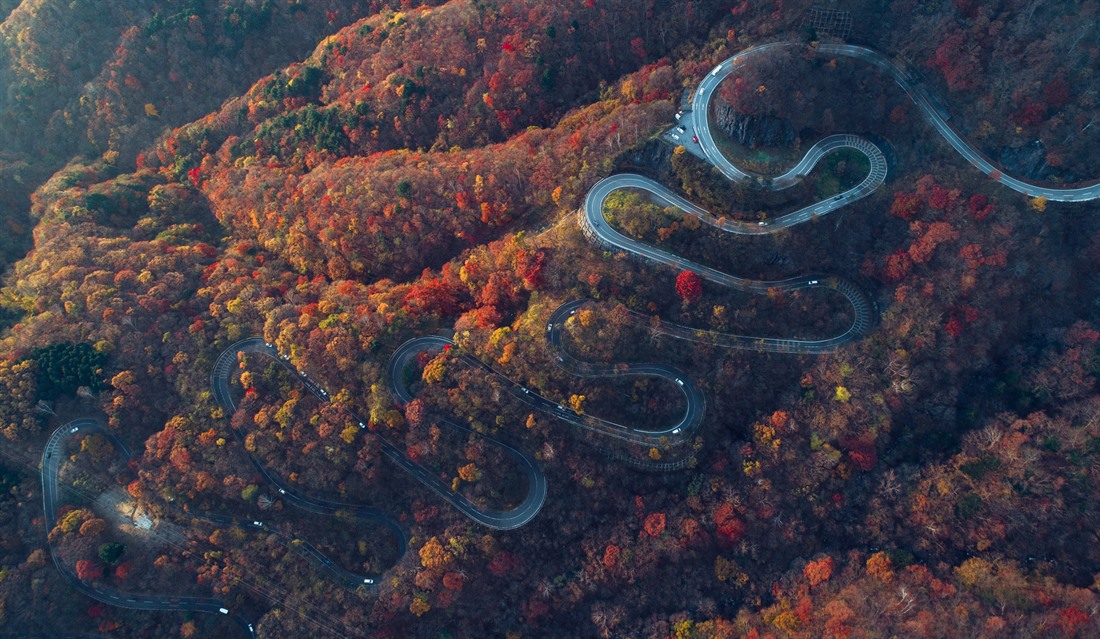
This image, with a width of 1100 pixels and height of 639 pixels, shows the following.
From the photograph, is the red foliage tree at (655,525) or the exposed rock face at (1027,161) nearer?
the exposed rock face at (1027,161)

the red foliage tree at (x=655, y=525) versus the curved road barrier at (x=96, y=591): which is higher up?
the curved road barrier at (x=96, y=591)

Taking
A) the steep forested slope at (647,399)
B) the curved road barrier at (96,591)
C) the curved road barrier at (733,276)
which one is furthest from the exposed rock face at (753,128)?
the curved road barrier at (96,591)

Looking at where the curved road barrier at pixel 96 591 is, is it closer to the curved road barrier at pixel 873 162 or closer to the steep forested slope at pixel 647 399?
the steep forested slope at pixel 647 399

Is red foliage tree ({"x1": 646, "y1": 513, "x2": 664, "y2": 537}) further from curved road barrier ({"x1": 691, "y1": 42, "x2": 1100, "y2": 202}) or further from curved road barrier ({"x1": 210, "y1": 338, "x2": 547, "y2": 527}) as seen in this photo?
curved road barrier ({"x1": 691, "y1": 42, "x2": 1100, "y2": 202})

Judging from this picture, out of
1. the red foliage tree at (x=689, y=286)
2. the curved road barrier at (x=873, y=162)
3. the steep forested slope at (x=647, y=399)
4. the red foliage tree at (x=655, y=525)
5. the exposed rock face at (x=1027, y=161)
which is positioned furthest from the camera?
the red foliage tree at (x=655, y=525)

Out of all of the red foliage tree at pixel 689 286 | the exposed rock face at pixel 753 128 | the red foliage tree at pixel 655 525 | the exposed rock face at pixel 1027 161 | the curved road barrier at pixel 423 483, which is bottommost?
the red foliage tree at pixel 655 525

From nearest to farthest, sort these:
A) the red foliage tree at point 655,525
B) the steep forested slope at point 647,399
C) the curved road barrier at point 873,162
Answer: the steep forested slope at point 647,399 → the curved road barrier at point 873,162 → the red foliage tree at point 655,525

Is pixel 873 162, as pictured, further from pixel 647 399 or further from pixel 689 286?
pixel 647 399

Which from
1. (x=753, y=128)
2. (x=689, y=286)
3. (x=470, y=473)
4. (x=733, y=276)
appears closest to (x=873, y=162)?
(x=753, y=128)
